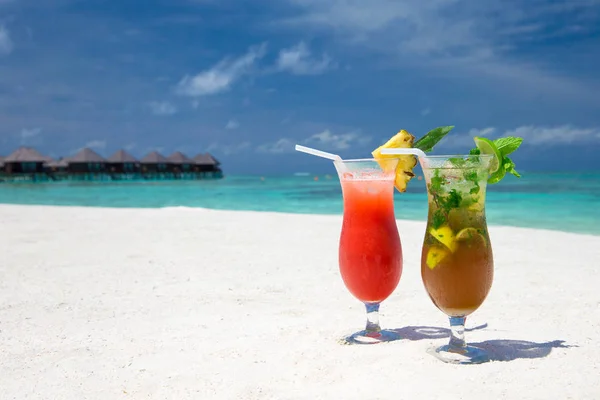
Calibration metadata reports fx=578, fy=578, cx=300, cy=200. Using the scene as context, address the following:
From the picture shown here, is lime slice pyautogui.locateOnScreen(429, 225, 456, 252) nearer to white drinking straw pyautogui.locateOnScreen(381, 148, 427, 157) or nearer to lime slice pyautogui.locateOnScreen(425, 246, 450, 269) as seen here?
lime slice pyautogui.locateOnScreen(425, 246, 450, 269)

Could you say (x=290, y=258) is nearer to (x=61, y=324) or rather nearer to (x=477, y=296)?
(x=61, y=324)

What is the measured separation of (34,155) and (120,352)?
37768mm

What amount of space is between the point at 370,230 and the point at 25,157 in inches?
A: 1512

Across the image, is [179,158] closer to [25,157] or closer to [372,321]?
[25,157]

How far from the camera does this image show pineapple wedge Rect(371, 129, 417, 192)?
6.57 ft

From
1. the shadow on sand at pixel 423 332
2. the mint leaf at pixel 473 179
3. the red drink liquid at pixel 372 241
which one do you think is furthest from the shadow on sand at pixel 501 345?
the mint leaf at pixel 473 179

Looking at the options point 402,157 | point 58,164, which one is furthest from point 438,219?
point 58,164

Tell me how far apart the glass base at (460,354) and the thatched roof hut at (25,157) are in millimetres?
37947

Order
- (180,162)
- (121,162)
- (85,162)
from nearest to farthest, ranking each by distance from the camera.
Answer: (85,162)
(121,162)
(180,162)

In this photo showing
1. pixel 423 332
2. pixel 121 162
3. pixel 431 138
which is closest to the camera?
pixel 431 138

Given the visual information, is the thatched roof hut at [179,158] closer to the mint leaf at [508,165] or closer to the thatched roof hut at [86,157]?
the thatched roof hut at [86,157]

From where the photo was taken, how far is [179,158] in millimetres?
45594

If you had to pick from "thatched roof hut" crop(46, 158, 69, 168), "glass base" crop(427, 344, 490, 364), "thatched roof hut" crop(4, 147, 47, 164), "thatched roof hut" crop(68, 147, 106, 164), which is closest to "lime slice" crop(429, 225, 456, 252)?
"glass base" crop(427, 344, 490, 364)

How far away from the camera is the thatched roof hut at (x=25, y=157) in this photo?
35.8 meters
